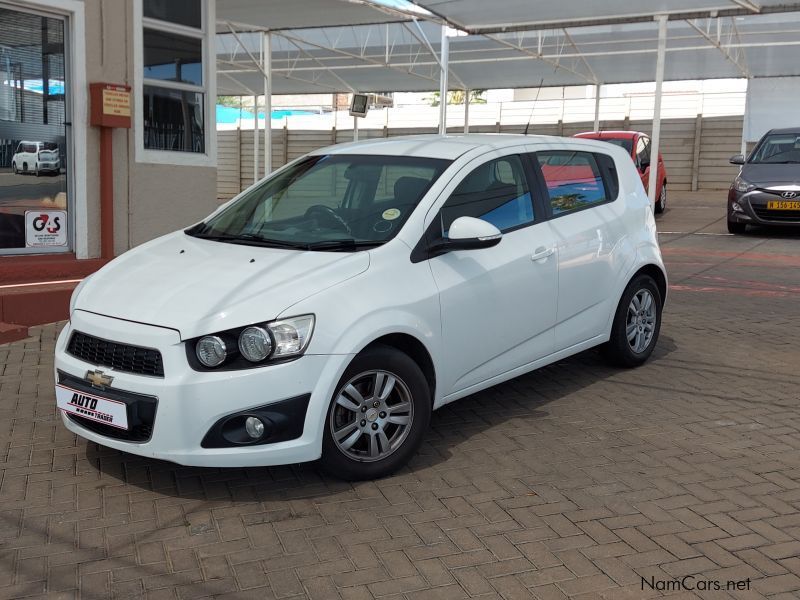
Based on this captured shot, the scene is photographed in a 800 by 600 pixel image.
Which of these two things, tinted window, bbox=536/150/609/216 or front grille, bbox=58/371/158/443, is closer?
front grille, bbox=58/371/158/443

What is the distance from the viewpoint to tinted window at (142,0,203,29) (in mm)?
8836

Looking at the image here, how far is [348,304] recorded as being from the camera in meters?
3.98

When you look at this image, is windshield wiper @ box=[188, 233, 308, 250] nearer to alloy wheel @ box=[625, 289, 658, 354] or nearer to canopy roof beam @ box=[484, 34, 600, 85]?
alloy wheel @ box=[625, 289, 658, 354]

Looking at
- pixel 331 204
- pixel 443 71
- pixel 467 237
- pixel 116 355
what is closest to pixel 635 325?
pixel 467 237

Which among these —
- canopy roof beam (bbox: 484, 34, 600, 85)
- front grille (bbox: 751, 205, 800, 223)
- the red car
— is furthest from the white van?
canopy roof beam (bbox: 484, 34, 600, 85)

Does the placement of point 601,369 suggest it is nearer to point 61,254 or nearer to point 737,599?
point 737,599

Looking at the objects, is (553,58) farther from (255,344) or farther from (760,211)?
(255,344)

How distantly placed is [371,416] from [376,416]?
0.10 feet

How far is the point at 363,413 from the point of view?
161 inches

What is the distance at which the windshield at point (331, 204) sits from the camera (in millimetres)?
4555

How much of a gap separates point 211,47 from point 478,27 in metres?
10.3

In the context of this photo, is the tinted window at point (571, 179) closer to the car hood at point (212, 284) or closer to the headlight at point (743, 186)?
the car hood at point (212, 284)

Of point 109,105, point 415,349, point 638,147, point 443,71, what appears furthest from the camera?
point 443,71

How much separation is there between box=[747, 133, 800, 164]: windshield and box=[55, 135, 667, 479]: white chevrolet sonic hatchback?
1006cm
